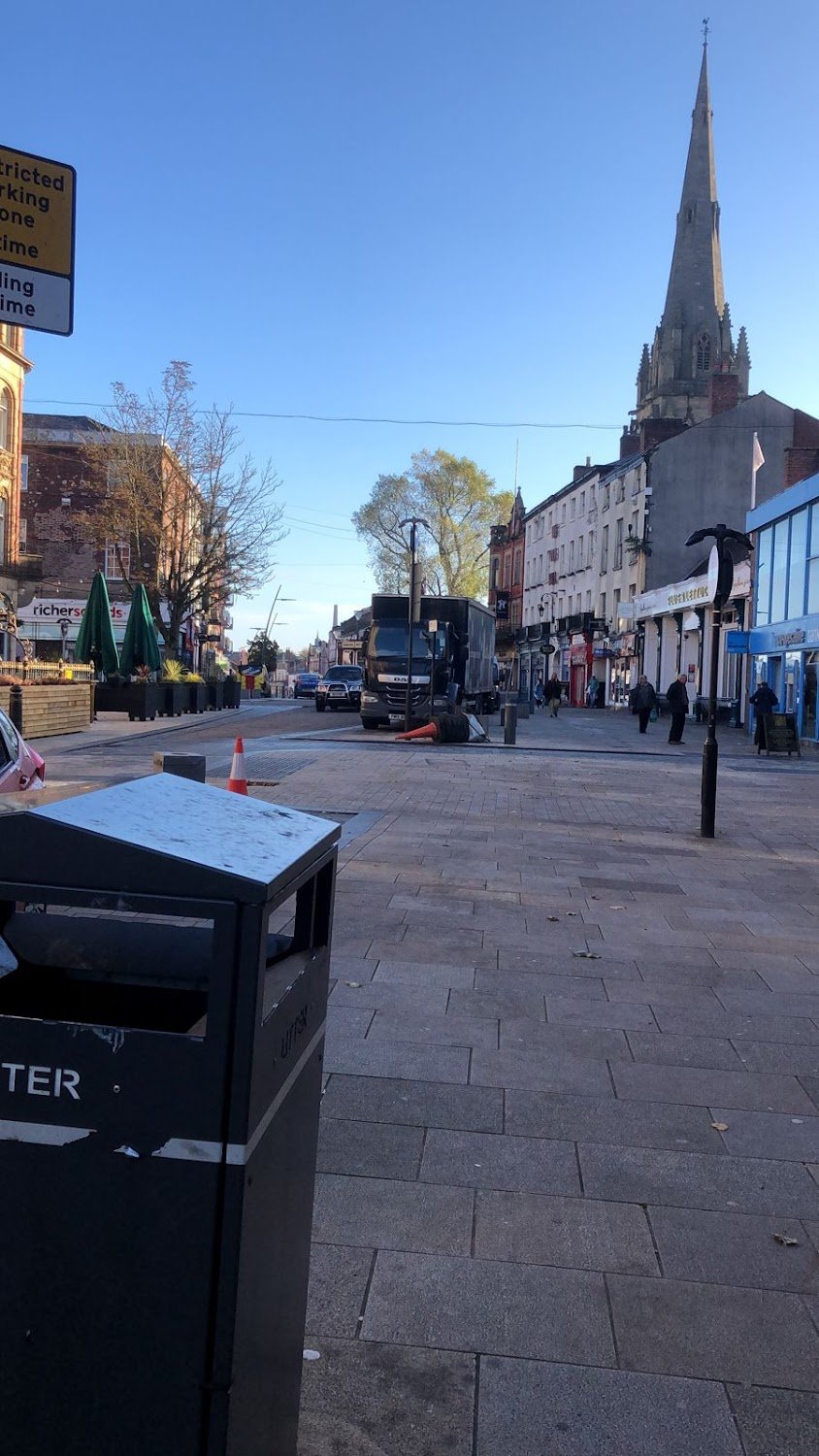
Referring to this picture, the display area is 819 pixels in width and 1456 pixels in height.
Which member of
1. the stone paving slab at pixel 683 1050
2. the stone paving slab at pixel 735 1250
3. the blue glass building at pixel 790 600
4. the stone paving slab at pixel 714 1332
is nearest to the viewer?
the stone paving slab at pixel 714 1332

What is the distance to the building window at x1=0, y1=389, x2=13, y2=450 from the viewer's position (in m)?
41.8

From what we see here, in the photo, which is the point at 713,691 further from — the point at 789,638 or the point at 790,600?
the point at 790,600

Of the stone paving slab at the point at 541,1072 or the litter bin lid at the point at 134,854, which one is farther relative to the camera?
the stone paving slab at the point at 541,1072

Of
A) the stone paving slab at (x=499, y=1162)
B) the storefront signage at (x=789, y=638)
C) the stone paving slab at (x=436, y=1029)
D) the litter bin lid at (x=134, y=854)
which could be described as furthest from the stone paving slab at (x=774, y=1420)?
the storefront signage at (x=789, y=638)

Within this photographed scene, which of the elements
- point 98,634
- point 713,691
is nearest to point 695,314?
point 98,634

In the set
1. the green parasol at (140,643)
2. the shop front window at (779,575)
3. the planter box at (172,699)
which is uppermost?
the shop front window at (779,575)

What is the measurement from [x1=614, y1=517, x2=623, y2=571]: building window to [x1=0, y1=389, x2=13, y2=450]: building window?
2816cm

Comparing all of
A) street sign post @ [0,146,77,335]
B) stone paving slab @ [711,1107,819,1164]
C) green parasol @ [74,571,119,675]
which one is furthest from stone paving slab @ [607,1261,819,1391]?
green parasol @ [74,571,119,675]

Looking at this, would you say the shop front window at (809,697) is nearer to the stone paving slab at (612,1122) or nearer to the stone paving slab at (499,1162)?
the stone paving slab at (612,1122)

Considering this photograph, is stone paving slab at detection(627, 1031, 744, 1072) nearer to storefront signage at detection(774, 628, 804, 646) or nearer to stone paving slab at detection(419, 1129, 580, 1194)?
stone paving slab at detection(419, 1129, 580, 1194)

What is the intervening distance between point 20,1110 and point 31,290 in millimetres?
3171

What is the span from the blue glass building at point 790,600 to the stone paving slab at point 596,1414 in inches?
983

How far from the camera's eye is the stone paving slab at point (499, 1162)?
3504 millimetres

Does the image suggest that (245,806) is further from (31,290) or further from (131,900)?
(31,290)
